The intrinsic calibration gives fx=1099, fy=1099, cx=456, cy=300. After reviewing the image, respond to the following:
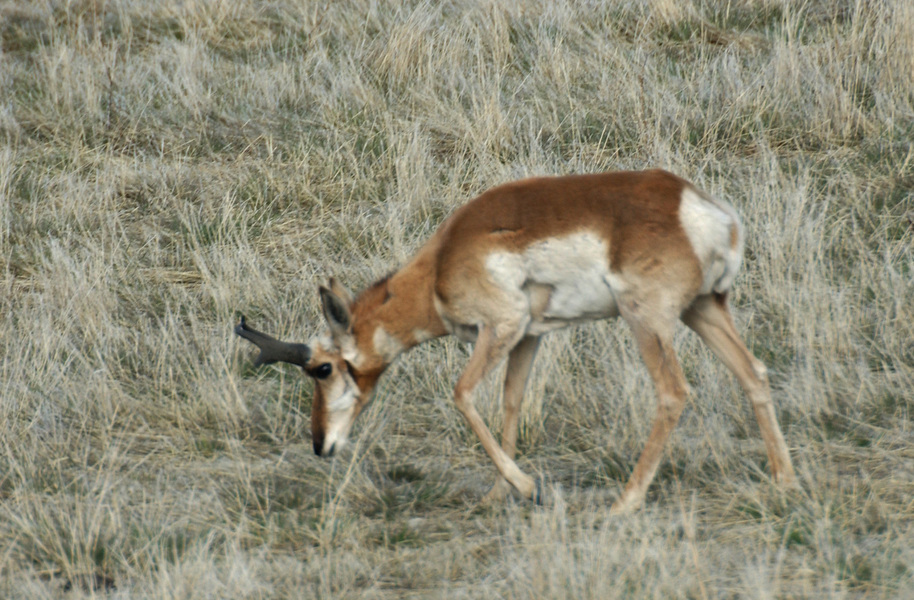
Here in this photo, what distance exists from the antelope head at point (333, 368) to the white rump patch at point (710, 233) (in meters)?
1.46

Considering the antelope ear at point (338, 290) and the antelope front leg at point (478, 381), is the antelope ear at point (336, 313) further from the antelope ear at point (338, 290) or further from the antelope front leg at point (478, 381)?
the antelope front leg at point (478, 381)

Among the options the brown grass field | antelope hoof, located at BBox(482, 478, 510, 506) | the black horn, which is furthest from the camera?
antelope hoof, located at BBox(482, 478, 510, 506)

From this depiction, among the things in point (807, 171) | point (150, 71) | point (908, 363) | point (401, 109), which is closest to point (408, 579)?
point (908, 363)

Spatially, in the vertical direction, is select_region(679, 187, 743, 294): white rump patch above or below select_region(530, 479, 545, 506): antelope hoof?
above

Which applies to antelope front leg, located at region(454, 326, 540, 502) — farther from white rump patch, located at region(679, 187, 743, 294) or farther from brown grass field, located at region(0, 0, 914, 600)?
white rump patch, located at region(679, 187, 743, 294)

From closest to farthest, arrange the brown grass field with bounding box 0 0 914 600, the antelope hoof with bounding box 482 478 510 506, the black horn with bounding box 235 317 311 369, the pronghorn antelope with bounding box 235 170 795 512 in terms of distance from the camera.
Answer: the brown grass field with bounding box 0 0 914 600, the pronghorn antelope with bounding box 235 170 795 512, the black horn with bounding box 235 317 311 369, the antelope hoof with bounding box 482 478 510 506

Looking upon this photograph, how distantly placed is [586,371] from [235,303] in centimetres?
239

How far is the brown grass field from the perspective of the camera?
4242 millimetres

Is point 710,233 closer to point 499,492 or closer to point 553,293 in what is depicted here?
point 553,293

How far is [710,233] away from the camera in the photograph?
4508 mm

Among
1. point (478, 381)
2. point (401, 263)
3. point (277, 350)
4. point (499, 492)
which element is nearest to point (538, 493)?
point (499, 492)

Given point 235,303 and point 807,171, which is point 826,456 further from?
point 235,303

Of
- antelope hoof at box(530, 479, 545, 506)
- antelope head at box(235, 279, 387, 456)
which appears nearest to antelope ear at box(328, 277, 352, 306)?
antelope head at box(235, 279, 387, 456)

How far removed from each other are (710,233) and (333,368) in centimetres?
170
